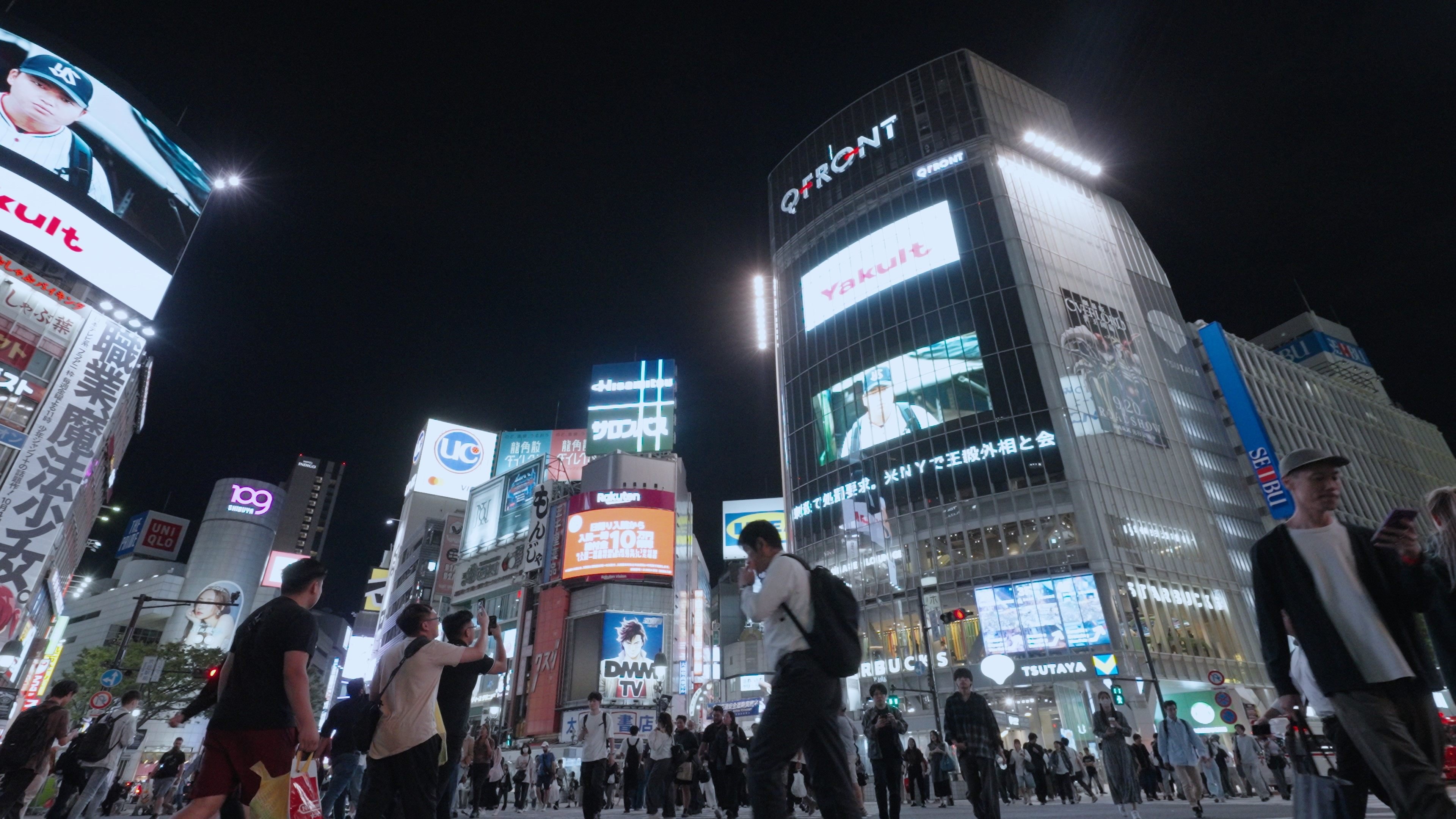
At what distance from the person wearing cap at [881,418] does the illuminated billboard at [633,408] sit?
14032 mm

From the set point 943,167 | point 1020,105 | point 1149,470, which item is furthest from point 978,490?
point 1020,105

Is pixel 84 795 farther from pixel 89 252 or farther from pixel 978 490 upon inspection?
pixel 978 490

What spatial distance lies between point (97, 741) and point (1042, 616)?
3614cm

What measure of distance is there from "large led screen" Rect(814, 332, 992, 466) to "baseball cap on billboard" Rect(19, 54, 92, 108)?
41.8m

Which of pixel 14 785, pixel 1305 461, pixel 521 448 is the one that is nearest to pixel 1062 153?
pixel 521 448

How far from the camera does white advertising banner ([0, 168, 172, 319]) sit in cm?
2491

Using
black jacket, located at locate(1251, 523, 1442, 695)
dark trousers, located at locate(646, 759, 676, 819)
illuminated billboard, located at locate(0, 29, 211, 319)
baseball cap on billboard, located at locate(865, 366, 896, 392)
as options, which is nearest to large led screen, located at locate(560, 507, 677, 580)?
baseball cap on billboard, located at locate(865, 366, 896, 392)

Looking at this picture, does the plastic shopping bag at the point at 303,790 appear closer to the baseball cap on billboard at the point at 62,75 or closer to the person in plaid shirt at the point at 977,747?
the person in plaid shirt at the point at 977,747

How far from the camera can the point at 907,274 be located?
4872 centimetres

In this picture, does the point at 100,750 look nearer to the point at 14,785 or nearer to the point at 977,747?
the point at 14,785

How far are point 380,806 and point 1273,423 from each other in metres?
64.7

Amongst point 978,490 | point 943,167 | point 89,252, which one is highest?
point 943,167

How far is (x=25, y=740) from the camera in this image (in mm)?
6879

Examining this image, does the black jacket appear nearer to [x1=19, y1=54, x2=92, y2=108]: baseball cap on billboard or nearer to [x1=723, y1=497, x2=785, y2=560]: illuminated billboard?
[x1=19, y1=54, x2=92, y2=108]: baseball cap on billboard
